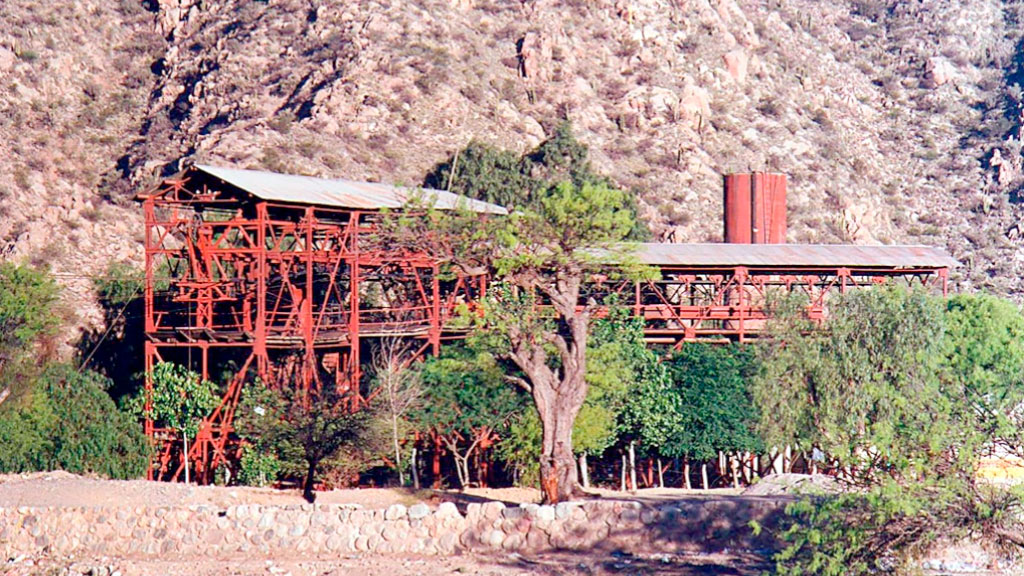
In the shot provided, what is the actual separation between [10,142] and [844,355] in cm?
4914

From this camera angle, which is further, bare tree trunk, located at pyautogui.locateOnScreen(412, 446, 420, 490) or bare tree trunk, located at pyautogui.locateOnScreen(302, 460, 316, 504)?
bare tree trunk, located at pyautogui.locateOnScreen(412, 446, 420, 490)

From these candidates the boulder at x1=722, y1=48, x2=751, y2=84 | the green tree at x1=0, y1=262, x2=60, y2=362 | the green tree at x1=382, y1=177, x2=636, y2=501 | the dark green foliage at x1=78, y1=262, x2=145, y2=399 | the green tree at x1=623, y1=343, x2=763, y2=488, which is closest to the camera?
the green tree at x1=382, y1=177, x2=636, y2=501

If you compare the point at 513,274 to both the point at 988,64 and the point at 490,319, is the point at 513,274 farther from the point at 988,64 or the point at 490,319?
the point at 988,64

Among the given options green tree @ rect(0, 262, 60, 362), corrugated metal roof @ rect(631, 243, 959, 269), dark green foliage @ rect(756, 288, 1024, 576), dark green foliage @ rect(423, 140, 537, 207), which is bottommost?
dark green foliage @ rect(756, 288, 1024, 576)

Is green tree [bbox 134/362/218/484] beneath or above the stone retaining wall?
above

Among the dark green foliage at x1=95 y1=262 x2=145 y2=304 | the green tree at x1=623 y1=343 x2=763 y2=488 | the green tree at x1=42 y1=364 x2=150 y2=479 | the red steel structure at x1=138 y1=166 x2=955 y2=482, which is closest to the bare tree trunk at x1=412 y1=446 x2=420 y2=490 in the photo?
the red steel structure at x1=138 y1=166 x2=955 y2=482

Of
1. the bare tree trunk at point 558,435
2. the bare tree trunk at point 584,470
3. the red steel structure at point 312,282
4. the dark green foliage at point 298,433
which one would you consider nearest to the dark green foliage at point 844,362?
the red steel structure at point 312,282

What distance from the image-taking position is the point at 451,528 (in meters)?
30.1

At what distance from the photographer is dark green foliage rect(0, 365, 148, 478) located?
3950cm

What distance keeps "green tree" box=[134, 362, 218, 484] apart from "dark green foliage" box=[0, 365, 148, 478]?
106 cm

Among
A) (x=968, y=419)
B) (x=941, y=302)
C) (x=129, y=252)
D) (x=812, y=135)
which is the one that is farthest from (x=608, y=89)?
(x=968, y=419)

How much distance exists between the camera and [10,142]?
2864 inches

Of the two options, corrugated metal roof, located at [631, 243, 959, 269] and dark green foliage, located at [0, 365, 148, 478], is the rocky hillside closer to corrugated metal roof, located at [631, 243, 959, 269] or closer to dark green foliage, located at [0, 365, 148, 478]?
corrugated metal roof, located at [631, 243, 959, 269]

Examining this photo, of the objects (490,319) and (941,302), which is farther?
(941,302)
